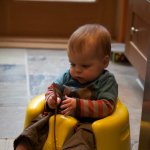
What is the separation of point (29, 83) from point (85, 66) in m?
0.86

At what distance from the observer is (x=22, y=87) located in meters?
1.87

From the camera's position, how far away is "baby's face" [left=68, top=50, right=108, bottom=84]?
42.7 inches

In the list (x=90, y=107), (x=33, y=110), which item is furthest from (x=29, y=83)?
(x=90, y=107)

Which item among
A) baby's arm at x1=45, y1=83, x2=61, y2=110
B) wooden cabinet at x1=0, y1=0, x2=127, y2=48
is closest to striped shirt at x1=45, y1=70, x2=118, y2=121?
baby's arm at x1=45, y1=83, x2=61, y2=110

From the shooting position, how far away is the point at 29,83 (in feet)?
6.29

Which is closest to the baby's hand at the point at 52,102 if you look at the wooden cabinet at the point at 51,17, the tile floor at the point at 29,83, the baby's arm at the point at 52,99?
the baby's arm at the point at 52,99

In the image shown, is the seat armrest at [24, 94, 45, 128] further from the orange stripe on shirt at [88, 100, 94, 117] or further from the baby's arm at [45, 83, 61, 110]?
the orange stripe on shirt at [88, 100, 94, 117]

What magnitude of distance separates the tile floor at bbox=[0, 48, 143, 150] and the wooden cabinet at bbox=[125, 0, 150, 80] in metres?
0.13

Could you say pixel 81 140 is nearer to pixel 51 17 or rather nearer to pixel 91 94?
pixel 91 94

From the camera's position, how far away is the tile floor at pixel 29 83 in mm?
1494

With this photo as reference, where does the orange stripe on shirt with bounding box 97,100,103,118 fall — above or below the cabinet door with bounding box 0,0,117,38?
above

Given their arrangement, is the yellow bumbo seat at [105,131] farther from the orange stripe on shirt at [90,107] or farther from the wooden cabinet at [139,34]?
the wooden cabinet at [139,34]

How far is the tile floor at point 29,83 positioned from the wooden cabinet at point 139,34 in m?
0.13

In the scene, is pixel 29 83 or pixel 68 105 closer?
pixel 68 105
